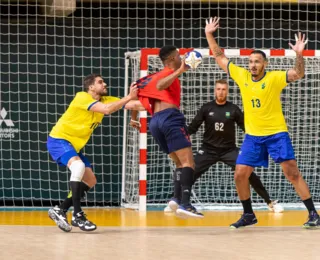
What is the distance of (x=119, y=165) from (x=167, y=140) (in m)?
5.51

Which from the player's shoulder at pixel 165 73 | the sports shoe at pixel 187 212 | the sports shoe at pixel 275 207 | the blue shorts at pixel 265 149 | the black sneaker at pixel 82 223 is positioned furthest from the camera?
the sports shoe at pixel 275 207

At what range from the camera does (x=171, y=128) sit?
34.1ft

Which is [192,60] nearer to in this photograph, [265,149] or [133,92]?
[133,92]

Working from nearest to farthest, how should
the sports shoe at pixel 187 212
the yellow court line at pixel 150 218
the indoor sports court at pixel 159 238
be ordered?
the indoor sports court at pixel 159 238 → the sports shoe at pixel 187 212 → the yellow court line at pixel 150 218

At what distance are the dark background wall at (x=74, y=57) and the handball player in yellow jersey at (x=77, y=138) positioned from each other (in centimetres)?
462

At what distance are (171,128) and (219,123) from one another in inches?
126

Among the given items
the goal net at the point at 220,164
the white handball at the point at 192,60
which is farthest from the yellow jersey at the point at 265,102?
the goal net at the point at 220,164

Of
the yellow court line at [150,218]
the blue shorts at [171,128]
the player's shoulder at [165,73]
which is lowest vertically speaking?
the yellow court line at [150,218]

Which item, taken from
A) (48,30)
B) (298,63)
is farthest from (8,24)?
(298,63)

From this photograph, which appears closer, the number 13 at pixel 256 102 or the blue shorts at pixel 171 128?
the blue shorts at pixel 171 128

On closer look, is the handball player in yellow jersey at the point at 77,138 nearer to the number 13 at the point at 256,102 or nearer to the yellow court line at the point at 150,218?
the yellow court line at the point at 150,218

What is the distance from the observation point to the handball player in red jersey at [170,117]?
10406mm

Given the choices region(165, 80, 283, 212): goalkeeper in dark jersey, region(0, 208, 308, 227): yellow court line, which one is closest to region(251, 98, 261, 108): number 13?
region(0, 208, 308, 227): yellow court line

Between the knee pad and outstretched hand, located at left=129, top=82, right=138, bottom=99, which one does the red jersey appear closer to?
outstretched hand, located at left=129, top=82, right=138, bottom=99
